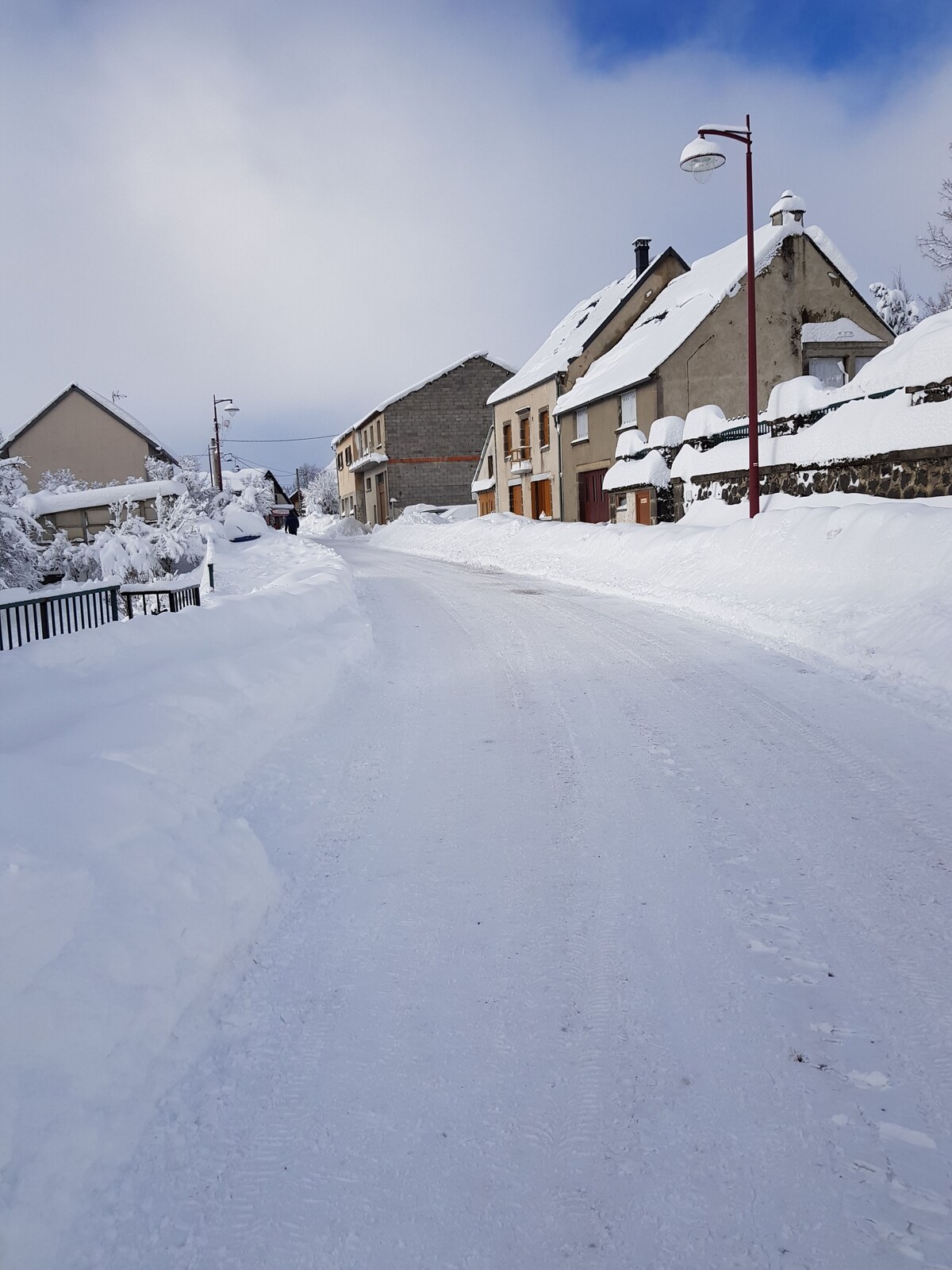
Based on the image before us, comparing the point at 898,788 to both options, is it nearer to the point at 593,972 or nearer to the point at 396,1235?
the point at 593,972

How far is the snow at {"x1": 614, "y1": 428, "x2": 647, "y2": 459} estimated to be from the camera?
65.9ft

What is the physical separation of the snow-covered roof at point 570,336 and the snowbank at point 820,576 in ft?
48.9

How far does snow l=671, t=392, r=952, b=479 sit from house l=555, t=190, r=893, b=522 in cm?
843

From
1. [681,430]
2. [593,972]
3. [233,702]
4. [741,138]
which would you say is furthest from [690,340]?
[593,972]

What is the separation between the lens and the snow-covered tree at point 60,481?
1334 inches

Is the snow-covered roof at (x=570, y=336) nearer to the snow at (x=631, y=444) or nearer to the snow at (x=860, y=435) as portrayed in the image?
the snow at (x=631, y=444)

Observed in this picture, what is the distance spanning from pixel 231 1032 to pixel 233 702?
10.6 feet

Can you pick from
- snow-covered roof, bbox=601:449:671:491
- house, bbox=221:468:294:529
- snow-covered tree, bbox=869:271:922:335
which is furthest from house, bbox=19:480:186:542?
snow-covered tree, bbox=869:271:922:335

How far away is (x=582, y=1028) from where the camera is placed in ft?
8.94

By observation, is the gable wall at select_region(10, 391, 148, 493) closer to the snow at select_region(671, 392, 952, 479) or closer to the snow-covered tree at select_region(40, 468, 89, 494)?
the snow-covered tree at select_region(40, 468, 89, 494)

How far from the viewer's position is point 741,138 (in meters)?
12.6

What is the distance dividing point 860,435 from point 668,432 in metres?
6.57

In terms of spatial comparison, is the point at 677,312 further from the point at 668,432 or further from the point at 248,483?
the point at 248,483

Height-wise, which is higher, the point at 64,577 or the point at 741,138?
the point at 741,138
